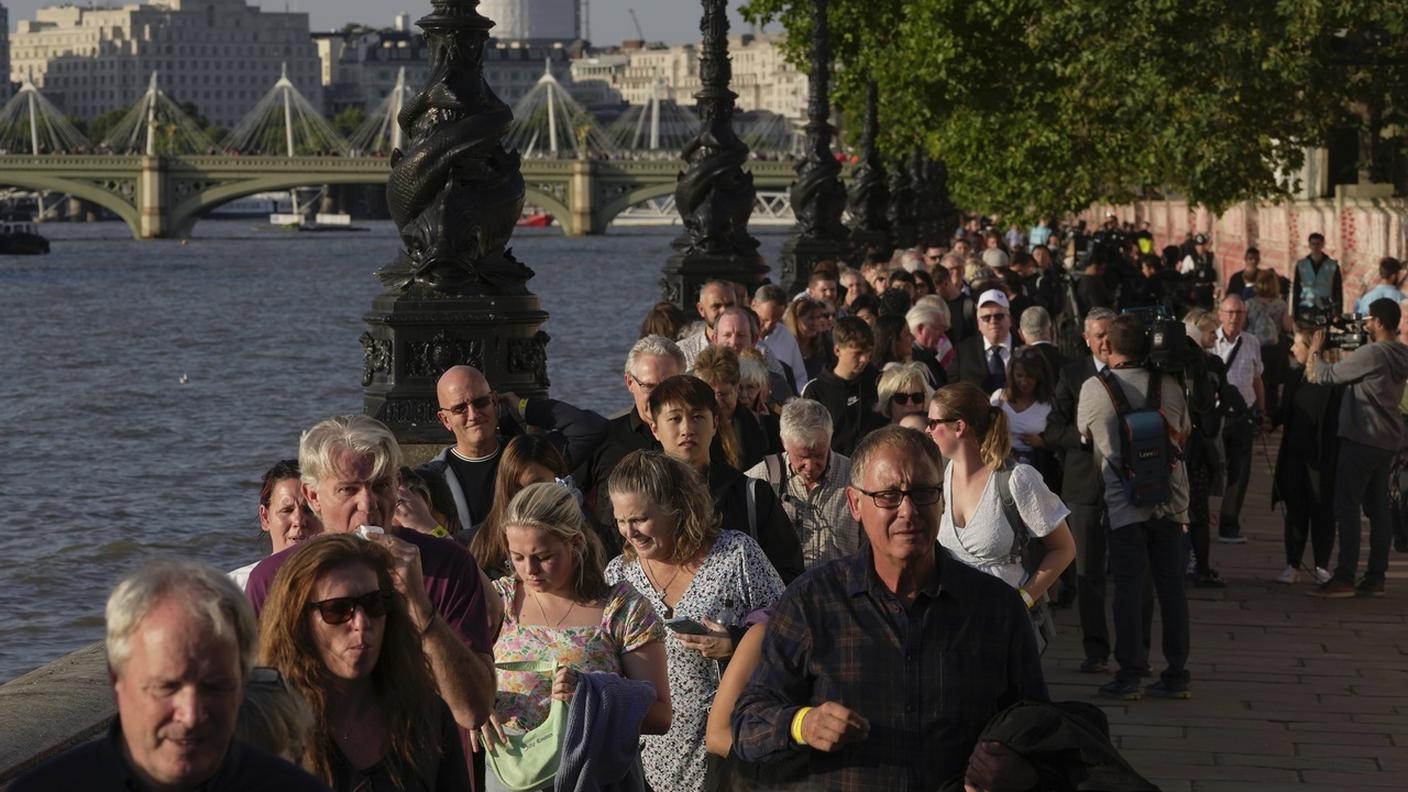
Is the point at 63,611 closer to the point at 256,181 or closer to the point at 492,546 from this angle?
the point at 492,546

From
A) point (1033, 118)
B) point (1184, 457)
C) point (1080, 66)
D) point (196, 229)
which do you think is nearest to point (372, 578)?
point (1184, 457)

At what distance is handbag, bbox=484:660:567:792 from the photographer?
19.0ft

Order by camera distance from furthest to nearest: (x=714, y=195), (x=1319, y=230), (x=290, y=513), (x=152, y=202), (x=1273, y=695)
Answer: (x=152, y=202) → (x=1319, y=230) → (x=714, y=195) → (x=1273, y=695) → (x=290, y=513)

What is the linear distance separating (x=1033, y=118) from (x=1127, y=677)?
920 inches

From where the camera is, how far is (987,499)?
8.15 metres

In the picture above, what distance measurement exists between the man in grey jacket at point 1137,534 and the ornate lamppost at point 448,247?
237 centimetres

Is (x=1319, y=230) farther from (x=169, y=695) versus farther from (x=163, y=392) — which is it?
(x=169, y=695)

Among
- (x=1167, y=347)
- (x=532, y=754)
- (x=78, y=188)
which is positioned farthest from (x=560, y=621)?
Answer: (x=78, y=188)

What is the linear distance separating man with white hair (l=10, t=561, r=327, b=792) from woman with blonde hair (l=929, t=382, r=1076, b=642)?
4.59 m

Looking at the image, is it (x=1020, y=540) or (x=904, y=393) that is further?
(x=904, y=393)

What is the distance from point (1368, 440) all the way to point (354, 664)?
912cm

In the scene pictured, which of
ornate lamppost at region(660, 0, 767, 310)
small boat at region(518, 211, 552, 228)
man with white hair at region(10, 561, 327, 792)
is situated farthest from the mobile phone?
small boat at region(518, 211, 552, 228)

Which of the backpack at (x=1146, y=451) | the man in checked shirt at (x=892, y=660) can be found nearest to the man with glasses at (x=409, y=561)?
the man in checked shirt at (x=892, y=660)

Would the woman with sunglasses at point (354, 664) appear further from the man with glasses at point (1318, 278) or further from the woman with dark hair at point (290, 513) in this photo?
the man with glasses at point (1318, 278)
